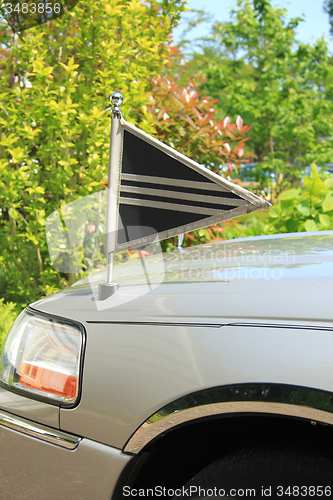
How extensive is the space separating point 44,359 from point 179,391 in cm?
51

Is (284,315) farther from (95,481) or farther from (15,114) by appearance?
(15,114)

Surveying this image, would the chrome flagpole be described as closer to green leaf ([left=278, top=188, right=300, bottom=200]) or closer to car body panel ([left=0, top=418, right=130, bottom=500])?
car body panel ([left=0, top=418, right=130, bottom=500])

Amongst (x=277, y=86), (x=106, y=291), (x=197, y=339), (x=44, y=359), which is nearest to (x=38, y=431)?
(x=44, y=359)

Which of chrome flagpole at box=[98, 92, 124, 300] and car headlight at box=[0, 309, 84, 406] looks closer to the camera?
car headlight at box=[0, 309, 84, 406]

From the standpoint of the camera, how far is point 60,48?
3.47 m

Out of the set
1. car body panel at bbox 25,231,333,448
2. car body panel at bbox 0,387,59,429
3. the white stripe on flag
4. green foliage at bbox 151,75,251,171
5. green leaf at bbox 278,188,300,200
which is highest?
→ green foliage at bbox 151,75,251,171

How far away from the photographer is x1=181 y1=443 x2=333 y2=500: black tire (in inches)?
45.4

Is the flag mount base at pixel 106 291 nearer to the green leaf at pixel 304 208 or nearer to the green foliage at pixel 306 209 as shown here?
the green foliage at pixel 306 209

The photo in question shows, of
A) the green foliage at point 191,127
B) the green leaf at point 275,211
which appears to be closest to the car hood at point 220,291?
the green leaf at point 275,211

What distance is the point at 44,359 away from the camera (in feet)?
4.70

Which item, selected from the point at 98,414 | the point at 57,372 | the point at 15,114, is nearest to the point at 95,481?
the point at 98,414

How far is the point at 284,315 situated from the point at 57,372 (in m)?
0.76

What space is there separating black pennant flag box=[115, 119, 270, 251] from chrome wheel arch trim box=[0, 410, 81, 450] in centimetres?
68

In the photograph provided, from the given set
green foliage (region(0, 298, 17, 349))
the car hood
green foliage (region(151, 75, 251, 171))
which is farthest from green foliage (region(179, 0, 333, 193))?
the car hood
